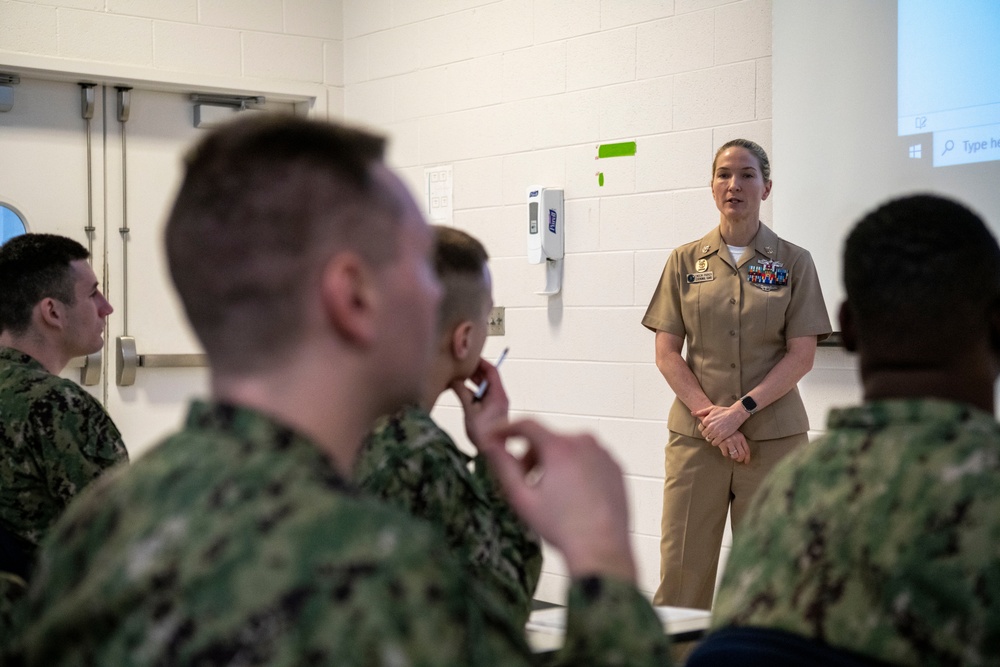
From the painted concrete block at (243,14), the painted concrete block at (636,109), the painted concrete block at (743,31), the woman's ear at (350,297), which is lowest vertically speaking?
the woman's ear at (350,297)

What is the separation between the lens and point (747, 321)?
3.54 metres

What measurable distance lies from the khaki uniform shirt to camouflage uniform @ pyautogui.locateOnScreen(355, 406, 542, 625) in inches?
82.6

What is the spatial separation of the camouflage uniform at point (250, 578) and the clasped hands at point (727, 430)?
9.16 ft

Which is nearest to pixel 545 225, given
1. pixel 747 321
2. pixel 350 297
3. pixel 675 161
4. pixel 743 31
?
pixel 675 161

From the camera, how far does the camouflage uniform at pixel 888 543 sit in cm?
99

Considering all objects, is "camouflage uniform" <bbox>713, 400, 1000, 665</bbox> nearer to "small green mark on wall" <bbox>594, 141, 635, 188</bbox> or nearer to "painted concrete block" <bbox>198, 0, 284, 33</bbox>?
"small green mark on wall" <bbox>594, 141, 635, 188</bbox>

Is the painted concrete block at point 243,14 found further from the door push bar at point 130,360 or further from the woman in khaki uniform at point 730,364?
the woman in khaki uniform at point 730,364

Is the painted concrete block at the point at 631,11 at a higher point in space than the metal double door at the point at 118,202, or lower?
higher

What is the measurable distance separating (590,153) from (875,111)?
49.4 inches

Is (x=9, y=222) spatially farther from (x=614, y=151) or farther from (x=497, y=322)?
(x=614, y=151)

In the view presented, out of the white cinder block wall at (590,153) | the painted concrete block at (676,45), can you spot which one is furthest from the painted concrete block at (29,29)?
the painted concrete block at (676,45)

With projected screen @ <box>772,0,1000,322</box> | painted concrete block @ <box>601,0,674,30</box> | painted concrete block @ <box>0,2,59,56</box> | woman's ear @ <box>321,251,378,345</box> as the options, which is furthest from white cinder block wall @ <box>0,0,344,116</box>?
woman's ear @ <box>321,251,378,345</box>

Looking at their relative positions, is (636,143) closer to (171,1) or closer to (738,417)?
(738,417)

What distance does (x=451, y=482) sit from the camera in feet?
5.01
